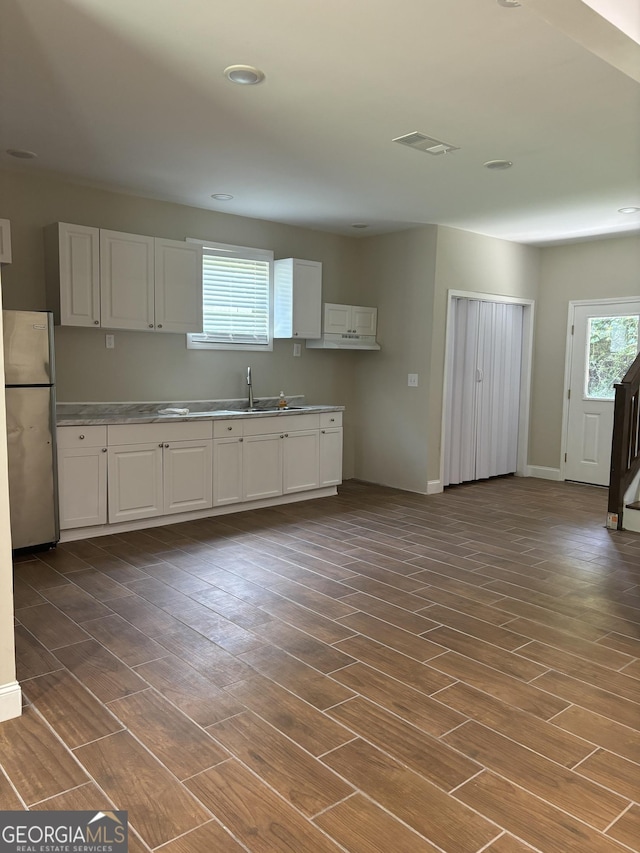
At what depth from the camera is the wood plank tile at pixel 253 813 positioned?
174 cm

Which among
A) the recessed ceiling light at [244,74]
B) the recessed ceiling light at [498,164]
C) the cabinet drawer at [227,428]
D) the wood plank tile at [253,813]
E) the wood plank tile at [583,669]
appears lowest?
the wood plank tile at [253,813]

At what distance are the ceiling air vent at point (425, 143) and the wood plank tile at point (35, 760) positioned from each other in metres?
3.47

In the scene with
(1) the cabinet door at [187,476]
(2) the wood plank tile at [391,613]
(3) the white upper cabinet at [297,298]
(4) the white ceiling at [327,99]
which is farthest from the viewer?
(3) the white upper cabinet at [297,298]

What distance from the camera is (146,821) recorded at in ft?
5.96

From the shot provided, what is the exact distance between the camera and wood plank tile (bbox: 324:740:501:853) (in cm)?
178

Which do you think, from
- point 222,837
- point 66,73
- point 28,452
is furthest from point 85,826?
point 66,73

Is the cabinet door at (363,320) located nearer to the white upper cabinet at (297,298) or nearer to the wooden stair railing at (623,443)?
the white upper cabinet at (297,298)

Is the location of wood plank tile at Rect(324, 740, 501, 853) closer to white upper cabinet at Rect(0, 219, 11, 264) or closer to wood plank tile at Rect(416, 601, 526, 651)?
wood plank tile at Rect(416, 601, 526, 651)

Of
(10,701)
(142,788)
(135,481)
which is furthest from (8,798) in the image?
(135,481)

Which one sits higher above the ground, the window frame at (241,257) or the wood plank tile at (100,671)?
the window frame at (241,257)

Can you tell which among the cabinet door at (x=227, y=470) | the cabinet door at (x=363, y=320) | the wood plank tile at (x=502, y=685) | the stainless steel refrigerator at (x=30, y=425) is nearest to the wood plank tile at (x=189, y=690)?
the wood plank tile at (x=502, y=685)

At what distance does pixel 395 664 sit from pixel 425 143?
2960mm

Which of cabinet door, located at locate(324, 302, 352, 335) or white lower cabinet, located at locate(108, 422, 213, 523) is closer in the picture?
white lower cabinet, located at locate(108, 422, 213, 523)

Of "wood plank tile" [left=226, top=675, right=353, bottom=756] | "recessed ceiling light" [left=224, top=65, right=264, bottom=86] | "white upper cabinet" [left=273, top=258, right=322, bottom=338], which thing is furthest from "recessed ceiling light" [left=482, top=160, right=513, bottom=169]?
"wood plank tile" [left=226, top=675, right=353, bottom=756]
